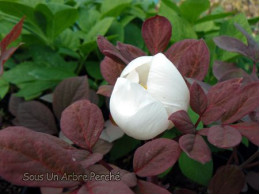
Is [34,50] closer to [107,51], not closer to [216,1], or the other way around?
[107,51]

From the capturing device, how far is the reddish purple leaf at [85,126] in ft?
1.03

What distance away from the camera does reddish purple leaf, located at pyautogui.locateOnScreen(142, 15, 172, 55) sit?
0.35 metres

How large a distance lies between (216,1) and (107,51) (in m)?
1.86

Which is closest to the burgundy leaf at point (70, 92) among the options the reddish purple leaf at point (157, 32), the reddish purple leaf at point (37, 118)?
the reddish purple leaf at point (37, 118)

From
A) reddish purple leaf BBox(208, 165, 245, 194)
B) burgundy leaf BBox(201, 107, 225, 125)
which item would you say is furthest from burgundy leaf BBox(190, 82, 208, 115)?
reddish purple leaf BBox(208, 165, 245, 194)

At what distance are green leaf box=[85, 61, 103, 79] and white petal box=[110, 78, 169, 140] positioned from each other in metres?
0.29

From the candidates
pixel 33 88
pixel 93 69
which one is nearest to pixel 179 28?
pixel 93 69

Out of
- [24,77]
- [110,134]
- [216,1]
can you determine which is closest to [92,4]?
[24,77]

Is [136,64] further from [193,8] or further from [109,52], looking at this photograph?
[193,8]

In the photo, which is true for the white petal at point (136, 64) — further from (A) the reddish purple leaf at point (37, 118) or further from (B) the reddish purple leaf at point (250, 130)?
(A) the reddish purple leaf at point (37, 118)

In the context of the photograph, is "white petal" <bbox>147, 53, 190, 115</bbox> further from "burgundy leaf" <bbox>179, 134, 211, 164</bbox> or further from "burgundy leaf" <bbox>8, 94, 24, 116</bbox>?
"burgundy leaf" <bbox>8, 94, 24, 116</bbox>

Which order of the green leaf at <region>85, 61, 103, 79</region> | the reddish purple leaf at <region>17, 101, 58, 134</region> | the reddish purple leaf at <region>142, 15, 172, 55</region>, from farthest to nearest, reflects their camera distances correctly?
the green leaf at <region>85, 61, 103, 79</region> → the reddish purple leaf at <region>17, 101, 58, 134</region> → the reddish purple leaf at <region>142, 15, 172, 55</region>

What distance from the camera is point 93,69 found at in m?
0.59

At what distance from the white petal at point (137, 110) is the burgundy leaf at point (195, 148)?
0.03 m
